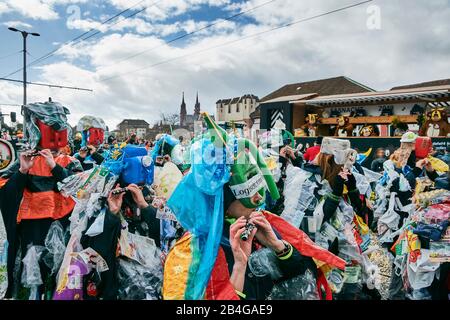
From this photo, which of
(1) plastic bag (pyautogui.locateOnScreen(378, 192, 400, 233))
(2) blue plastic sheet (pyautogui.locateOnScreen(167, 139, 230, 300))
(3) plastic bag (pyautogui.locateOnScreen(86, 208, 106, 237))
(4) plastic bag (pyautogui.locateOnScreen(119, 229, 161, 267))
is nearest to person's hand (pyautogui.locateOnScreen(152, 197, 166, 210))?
(4) plastic bag (pyautogui.locateOnScreen(119, 229, 161, 267))

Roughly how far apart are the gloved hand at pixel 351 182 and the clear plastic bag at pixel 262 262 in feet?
4.96

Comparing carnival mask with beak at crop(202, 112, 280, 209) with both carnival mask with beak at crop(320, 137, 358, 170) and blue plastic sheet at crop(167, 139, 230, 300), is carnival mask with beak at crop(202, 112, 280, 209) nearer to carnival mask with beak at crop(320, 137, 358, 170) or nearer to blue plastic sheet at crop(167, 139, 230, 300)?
blue plastic sheet at crop(167, 139, 230, 300)

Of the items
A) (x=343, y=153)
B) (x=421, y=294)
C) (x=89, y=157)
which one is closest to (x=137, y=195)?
(x=343, y=153)

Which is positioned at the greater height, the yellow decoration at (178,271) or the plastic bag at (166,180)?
the plastic bag at (166,180)

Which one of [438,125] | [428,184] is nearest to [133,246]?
[428,184]

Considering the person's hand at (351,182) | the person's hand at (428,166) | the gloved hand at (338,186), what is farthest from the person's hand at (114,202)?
the person's hand at (428,166)

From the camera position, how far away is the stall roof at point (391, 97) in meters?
9.33

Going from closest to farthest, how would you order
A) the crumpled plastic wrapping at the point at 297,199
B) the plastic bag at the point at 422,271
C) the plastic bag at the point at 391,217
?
the crumpled plastic wrapping at the point at 297,199 < the plastic bag at the point at 422,271 < the plastic bag at the point at 391,217

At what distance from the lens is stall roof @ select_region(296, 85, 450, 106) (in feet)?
30.6

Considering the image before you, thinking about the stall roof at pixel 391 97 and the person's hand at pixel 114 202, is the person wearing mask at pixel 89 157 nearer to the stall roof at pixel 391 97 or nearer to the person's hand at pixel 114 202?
the person's hand at pixel 114 202

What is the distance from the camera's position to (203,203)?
1579 millimetres
